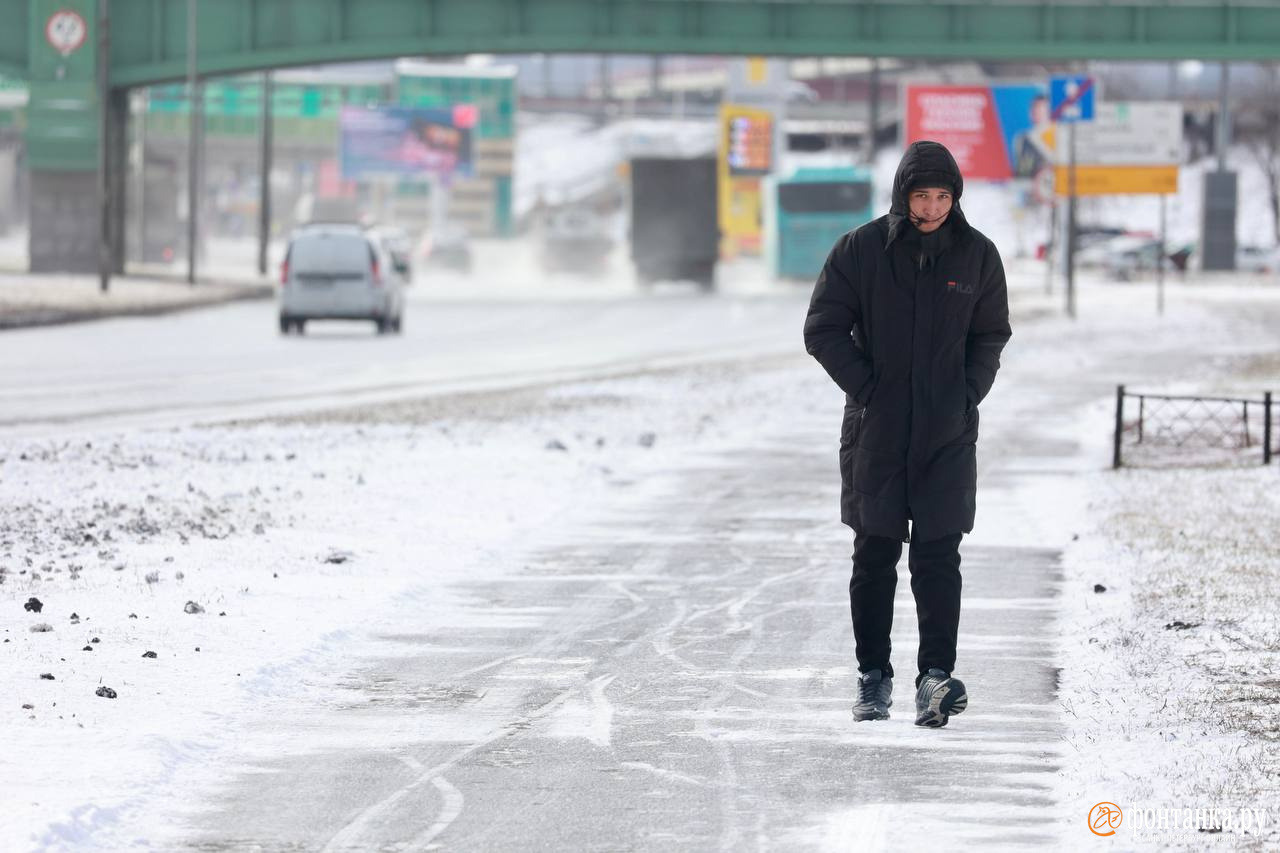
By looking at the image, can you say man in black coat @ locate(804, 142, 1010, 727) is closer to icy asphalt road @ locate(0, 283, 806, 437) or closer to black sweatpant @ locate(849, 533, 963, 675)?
black sweatpant @ locate(849, 533, 963, 675)

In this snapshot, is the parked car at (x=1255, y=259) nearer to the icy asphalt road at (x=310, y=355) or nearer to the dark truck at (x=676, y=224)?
the dark truck at (x=676, y=224)

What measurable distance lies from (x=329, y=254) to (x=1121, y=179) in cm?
4082

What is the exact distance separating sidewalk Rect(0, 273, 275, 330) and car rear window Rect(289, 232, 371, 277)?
17.9ft

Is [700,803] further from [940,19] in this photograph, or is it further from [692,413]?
[940,19]

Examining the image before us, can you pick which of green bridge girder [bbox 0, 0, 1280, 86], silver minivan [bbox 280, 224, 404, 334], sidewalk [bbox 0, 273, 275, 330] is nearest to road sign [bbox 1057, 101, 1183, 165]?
green bridge girder [bbox 0, 0, 1280, 86]

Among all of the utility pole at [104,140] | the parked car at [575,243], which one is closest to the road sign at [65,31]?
the utility pole at [104,140]

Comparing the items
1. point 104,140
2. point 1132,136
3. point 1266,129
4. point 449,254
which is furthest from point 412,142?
point 104,140

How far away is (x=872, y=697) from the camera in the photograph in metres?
7.16

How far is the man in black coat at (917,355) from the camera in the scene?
6.82 metres

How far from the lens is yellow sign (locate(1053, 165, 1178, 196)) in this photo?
67.8 metres

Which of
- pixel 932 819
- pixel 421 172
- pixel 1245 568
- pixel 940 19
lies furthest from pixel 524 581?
pixel 421 172

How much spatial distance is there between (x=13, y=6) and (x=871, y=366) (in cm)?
5399

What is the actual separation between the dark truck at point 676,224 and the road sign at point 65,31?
1573 centimetres

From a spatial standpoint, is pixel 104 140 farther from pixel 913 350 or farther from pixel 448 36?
pixel 913 350
